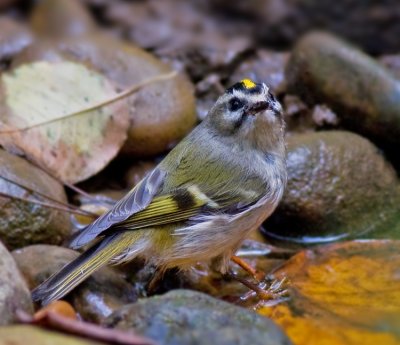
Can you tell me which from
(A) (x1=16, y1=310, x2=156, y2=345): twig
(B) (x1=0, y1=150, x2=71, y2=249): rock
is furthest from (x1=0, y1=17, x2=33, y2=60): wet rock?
(A) (x1=16, y1=310, x2=156, y2=345): twig

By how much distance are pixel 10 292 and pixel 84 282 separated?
1.85 ft

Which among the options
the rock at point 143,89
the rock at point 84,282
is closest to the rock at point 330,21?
the rock at point 143,89

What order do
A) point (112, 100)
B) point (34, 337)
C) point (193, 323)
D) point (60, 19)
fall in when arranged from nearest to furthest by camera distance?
point (34, 337) → point (193, 323) → point (112, 100) → point (60, 19)

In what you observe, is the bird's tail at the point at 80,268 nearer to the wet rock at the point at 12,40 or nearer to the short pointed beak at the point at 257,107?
the short pointed beak at the point at 257,107

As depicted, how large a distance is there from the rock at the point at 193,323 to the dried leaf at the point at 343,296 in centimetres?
44

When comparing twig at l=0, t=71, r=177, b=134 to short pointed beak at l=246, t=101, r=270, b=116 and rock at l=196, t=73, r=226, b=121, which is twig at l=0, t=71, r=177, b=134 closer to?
rock at l=196, t=73, r=226, b=121

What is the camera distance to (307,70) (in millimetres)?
4906

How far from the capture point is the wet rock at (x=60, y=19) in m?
6.30

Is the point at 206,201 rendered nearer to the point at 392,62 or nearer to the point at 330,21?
the point at 392,62

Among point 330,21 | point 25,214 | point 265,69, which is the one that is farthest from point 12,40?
point 330,21

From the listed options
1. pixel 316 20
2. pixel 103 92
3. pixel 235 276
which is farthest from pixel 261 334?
pixel 316 20

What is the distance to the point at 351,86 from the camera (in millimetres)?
4707

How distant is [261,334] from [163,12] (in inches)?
188

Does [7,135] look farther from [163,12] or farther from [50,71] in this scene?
[163,12]
